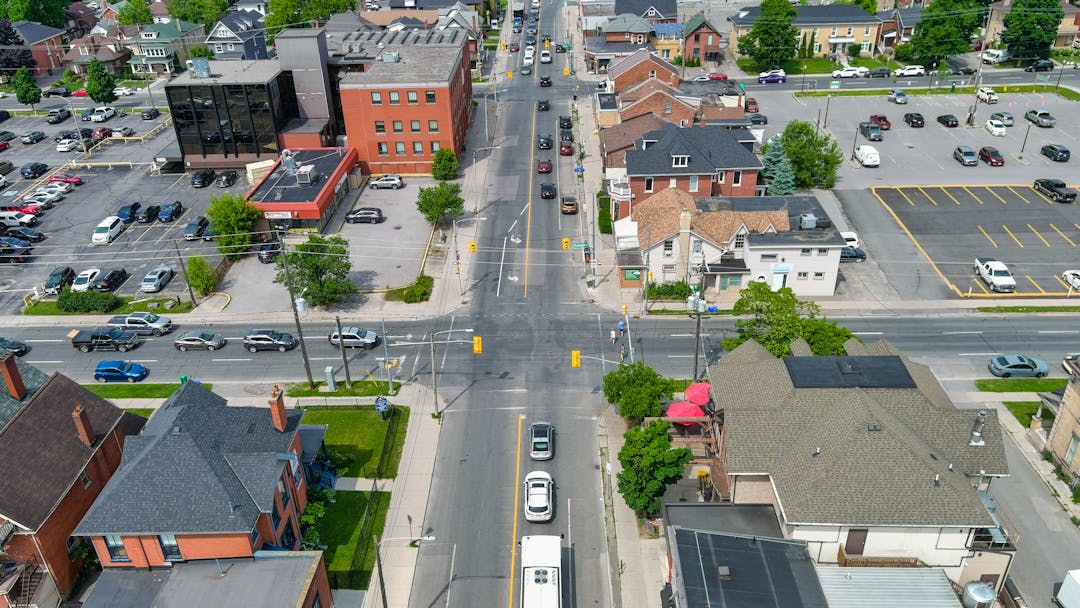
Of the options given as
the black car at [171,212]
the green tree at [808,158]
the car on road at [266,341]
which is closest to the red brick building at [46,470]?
the car on road at [266,341]

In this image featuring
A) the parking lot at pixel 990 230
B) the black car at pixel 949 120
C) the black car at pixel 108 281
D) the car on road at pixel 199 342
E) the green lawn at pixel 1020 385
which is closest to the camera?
the green lawn at pixel 1020 385

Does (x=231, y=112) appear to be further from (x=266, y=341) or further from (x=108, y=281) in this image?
(x=266, y=341)

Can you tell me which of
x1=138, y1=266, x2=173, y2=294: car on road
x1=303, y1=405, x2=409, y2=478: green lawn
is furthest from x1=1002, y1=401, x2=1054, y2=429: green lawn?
x1=138, y1=266, x2=173, y2=294: car on road

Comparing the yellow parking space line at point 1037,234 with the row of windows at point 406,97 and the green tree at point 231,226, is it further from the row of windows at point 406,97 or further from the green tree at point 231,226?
the green tree at point 231,226

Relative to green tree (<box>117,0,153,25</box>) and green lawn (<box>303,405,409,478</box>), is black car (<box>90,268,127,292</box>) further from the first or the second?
green tree (<box>117,0,153,25</box>)

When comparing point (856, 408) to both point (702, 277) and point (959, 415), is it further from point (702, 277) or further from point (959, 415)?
point (702, 277)

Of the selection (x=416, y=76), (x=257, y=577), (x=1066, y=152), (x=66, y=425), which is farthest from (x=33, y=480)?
(x=1066, y=152)
